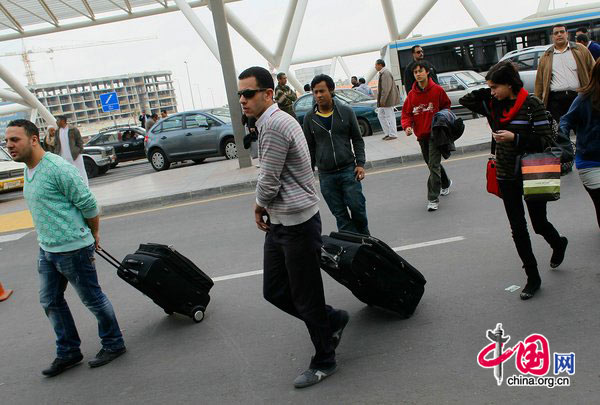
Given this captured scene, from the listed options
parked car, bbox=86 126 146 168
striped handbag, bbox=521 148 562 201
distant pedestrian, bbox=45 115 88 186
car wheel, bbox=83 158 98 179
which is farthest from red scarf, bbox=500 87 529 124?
parked car, bbox=86 126 146 168

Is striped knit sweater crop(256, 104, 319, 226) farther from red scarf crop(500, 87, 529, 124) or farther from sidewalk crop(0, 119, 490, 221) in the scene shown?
sidewalk crop(0, 119, 490, 221)

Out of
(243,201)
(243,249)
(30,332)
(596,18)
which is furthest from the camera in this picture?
(596,18)

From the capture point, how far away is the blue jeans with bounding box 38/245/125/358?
446cm

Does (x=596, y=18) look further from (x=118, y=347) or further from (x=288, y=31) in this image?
(x=118, y=347)

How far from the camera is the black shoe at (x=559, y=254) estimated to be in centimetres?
502

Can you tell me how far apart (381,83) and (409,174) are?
499 cm

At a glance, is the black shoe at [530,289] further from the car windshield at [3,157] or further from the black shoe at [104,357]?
the car windshield at [3,157]

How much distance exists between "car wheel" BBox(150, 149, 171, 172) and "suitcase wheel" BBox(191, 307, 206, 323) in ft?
44.8

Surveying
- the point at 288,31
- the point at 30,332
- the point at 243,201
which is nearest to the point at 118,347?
the point at 30,332

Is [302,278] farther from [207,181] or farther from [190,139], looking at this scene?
[190,139]

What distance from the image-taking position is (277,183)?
3656 mm

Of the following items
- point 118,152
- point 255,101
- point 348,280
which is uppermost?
point 255,101

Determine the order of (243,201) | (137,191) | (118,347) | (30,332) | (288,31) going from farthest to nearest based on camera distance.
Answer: (288,31) → (137,191) → (243,201) → (30,332) → (118,347)

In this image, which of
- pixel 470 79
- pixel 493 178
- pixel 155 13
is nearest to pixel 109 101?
pixel 155 13
